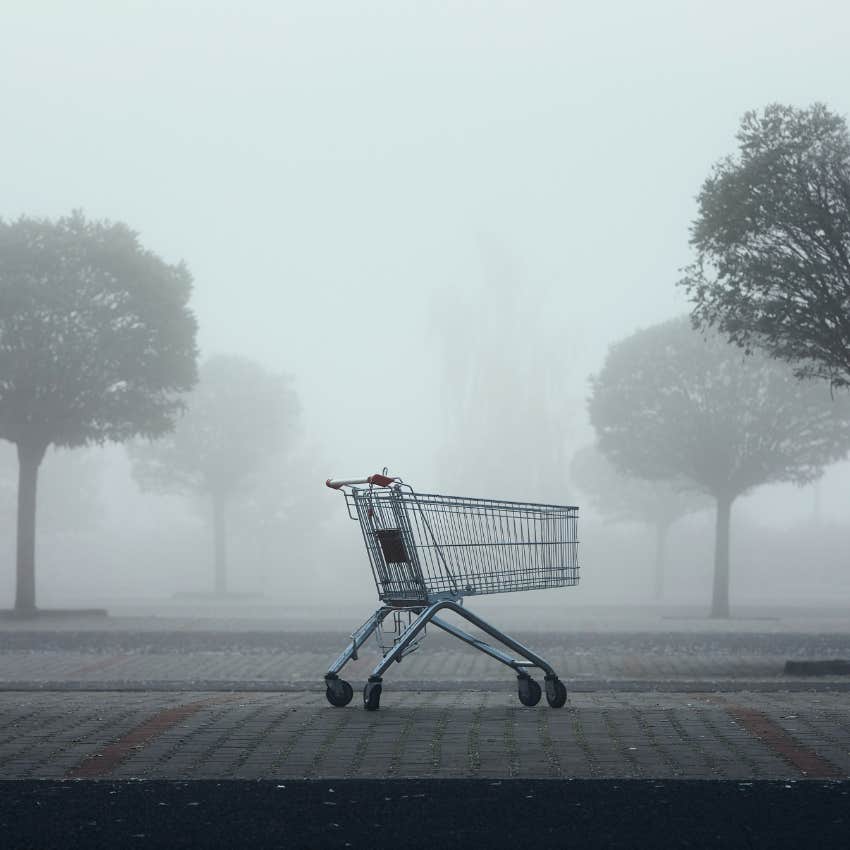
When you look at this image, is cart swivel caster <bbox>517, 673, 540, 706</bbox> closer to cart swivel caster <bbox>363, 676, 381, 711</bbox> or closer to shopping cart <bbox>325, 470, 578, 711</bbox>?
shopping cart <bbox>325, 470, 578, 711</bbox>

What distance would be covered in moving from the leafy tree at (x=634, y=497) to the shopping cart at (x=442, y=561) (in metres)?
36.0

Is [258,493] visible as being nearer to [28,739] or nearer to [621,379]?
[621,379]

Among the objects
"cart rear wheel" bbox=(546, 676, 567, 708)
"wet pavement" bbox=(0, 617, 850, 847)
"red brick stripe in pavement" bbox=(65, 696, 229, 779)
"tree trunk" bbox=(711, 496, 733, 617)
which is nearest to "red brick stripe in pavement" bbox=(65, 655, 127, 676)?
"wet pavement" bbox=(0, 617, 850, 847)

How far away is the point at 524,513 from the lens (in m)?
10.3

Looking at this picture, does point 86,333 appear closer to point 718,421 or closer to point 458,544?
point 718,421

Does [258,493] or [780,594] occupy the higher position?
[258,493]

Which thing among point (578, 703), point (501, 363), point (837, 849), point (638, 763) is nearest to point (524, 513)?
point (578, 703)

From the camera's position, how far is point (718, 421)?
33344mm

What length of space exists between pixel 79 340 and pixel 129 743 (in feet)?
67.0

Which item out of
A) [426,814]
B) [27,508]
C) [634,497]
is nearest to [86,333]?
[27,508]

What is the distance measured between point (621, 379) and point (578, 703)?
2657cm

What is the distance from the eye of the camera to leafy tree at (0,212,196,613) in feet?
88.6

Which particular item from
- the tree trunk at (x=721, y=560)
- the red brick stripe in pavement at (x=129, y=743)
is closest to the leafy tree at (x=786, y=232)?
the red brick stripe in pavement at (x=129, y=743)

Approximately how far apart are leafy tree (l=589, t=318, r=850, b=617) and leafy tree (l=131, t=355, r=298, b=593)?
17506mm
